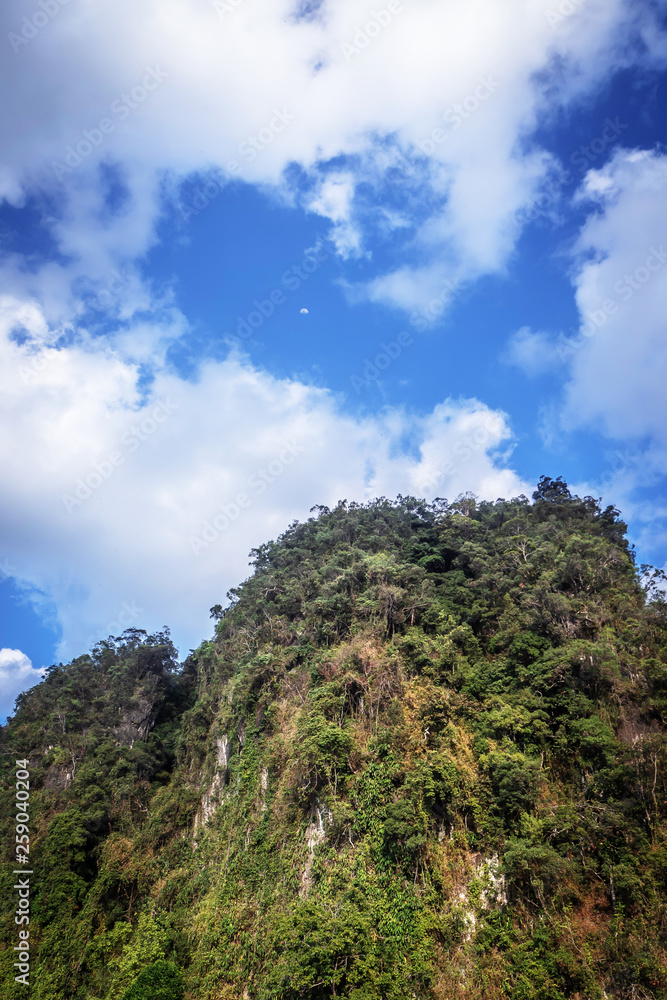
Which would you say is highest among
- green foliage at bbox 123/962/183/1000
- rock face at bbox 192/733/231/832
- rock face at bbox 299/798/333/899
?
rock face at bbox 192/733/231/832

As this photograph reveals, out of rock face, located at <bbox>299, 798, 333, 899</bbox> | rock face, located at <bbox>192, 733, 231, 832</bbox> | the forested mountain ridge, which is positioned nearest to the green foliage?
the forested mountain ridge

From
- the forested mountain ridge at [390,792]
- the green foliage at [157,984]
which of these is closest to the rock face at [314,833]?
the forested mountain ridge at [390,792]

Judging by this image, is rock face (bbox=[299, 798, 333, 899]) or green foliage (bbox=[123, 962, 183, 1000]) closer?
rock face (bbox=[299, 798, 333, 899])

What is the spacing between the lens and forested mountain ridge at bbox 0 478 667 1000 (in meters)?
13.6

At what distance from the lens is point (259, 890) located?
19.5 metres

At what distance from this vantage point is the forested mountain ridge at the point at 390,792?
13.6m

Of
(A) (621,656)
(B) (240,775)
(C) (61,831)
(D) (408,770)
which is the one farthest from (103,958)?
(A) (621,656)

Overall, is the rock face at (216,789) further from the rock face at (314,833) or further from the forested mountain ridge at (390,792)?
the rock face at (314,833)

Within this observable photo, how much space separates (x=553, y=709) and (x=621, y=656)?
275 centimetres

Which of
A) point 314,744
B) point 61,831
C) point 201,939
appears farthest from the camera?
point 61,831

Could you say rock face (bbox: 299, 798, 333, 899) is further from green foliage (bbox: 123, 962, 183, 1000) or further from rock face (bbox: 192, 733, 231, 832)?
rock face (bbox: 192, 733, 231, 832)

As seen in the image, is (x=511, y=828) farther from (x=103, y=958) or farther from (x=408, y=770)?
(x=103, y=958)

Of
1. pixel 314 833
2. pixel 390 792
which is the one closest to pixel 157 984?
pixel 314 833

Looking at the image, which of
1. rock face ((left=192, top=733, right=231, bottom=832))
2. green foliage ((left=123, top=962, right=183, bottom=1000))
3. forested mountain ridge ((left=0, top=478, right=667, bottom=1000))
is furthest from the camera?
rock face ((left=192, top=733, right=231, bottom=832))
